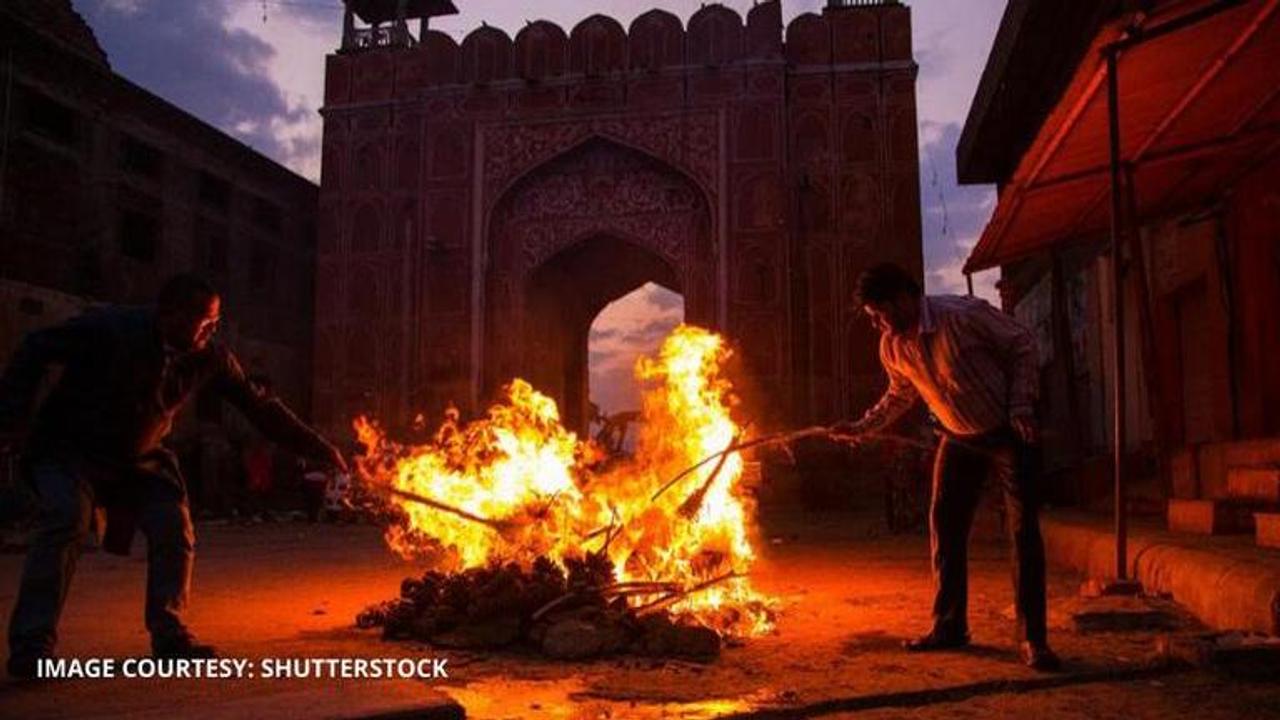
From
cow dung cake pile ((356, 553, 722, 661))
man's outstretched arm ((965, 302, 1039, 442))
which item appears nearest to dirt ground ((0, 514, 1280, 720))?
cow dung cake pile ((356, 553, 722, 661))

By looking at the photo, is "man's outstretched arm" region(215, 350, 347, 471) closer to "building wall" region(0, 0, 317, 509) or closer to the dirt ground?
the dirt ground

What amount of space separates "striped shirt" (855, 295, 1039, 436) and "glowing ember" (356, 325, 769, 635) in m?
1.50

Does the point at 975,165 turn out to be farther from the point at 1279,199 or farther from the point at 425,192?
the point at 425,192

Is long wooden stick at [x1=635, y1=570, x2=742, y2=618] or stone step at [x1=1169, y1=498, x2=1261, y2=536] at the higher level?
stone step at [x1=1169, y1=498, x2=1261, y2=536]

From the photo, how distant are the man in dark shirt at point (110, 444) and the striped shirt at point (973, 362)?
3.08 meters

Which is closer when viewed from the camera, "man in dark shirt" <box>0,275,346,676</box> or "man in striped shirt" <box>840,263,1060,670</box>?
"man in dark shirt" <box>0,275,346,676</box>

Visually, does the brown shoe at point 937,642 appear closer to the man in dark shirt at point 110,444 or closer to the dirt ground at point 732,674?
the dirt ground at point 732,674

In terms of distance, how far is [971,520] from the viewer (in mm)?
4312

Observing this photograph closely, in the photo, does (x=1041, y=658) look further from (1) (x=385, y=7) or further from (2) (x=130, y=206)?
(1) (x=385, y=7)

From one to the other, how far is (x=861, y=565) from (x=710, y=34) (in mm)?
16342

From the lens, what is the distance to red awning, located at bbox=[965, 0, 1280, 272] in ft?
15.8

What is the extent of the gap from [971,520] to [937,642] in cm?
58

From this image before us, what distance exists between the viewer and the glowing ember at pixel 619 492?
5605 millimetres

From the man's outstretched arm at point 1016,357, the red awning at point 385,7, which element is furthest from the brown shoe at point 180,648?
the red awning at point 385,7
